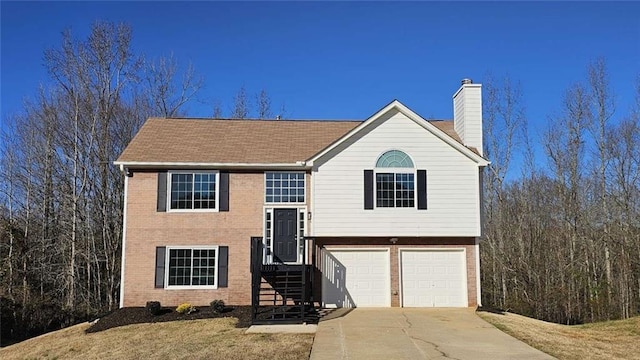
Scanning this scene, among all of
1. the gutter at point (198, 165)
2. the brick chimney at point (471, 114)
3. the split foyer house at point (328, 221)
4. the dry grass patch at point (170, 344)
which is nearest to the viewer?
the dry grass patch at point (170, 344)

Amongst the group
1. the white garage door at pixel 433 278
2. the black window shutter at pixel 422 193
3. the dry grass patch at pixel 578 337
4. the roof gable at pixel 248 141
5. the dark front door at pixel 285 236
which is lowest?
the dry grass patch at pixel 578 337

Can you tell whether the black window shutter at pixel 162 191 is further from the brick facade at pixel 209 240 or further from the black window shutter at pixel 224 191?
the black window shutter at pixel 224 191

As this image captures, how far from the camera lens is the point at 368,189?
1639cm

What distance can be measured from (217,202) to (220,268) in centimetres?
208

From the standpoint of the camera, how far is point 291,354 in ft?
34.4

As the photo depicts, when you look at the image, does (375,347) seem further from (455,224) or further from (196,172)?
(196,172)

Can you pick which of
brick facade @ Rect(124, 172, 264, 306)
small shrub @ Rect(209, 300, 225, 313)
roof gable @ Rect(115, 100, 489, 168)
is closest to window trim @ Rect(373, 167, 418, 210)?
roof gable @ Rect(115, 100, 489, 168)

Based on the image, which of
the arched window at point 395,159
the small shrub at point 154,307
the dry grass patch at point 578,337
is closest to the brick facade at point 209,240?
the small shrub at point 154,307

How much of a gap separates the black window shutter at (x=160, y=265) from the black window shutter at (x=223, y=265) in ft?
5.71

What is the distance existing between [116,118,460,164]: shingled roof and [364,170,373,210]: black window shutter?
2.24m

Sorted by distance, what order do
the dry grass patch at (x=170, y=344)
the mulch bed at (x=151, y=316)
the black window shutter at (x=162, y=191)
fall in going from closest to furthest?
the dry grass patch at (x=170, y=344) → the mulch bed at (x=151, y=316) → the black window shutter at (x=162, y=191)

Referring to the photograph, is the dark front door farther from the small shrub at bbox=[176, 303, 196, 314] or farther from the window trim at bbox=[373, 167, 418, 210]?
the small shrub at bbox=[176, 303, 196, 314]

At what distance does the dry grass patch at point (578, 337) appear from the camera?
11.1 meters

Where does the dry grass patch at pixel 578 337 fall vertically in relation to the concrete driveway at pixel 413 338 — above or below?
below
